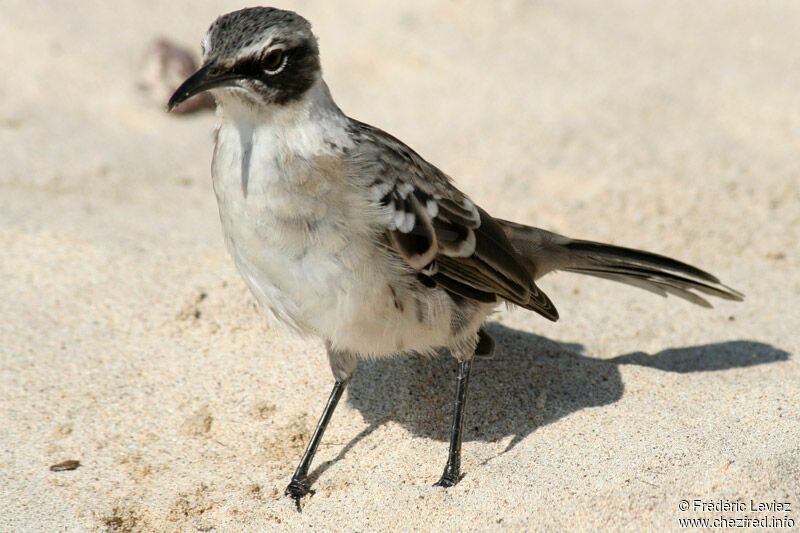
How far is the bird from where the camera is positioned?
3.68 metres

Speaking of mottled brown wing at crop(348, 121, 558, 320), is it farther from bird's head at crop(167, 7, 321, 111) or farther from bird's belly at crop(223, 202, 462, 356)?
bird's head at crop(167, 7, 321, 111)

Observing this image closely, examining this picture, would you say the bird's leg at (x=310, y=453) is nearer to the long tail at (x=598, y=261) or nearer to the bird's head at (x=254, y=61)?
the long tail at (x=598, y=261)

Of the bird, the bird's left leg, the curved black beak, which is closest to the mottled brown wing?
the bird

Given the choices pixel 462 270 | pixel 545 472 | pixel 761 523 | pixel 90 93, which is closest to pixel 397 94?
pixel 90 93

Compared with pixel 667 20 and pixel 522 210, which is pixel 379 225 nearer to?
pixel 522 210

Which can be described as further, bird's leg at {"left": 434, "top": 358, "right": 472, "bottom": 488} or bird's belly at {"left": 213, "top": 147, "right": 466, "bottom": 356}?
bird's leg at {"left": 434, "top": 358, "right": 472, "bottom": 488}

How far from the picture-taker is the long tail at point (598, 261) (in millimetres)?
4836

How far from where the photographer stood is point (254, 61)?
3611 millimetres

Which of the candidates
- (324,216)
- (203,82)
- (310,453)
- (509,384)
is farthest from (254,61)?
(509,384)

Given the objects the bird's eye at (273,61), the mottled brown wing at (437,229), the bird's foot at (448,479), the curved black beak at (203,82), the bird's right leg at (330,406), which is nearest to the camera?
the curved black beak at (203,82)

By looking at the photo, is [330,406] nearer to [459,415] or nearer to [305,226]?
[459,415]

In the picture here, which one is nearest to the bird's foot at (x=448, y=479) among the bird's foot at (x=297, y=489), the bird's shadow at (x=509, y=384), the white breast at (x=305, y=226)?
the bird's shadow at (x=509, y=384)

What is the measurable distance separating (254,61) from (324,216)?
2.31ft

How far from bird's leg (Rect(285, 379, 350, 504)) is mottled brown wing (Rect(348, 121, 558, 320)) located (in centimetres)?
80
